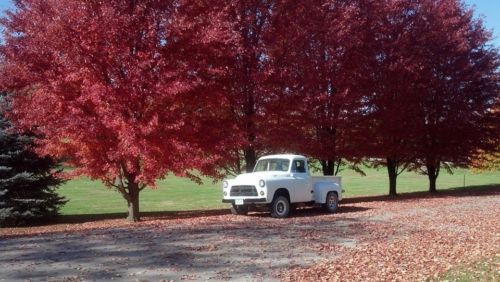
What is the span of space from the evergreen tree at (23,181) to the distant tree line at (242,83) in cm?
138

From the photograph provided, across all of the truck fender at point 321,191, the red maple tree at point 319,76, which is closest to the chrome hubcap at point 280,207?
the truck fender at point 321,191

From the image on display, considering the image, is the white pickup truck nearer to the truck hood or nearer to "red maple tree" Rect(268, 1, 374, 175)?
the truck hood

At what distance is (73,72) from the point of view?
48.8 feet

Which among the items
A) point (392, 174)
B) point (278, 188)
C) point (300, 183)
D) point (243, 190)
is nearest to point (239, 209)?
point (243, 190)

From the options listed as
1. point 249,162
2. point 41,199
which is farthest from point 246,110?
point 41,199

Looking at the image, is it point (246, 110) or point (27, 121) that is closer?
point (27, 121)

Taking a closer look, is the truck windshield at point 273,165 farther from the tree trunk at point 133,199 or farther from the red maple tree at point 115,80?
the tree trunk at point 133,199

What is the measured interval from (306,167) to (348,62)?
575 centimetres

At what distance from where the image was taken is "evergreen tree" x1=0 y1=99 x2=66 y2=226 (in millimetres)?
18891

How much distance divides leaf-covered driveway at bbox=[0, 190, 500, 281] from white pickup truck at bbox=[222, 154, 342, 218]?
0.70m

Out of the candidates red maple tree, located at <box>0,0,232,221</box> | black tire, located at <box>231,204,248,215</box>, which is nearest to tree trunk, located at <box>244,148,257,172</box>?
black tire, located at <box>231,204,248,215</box>

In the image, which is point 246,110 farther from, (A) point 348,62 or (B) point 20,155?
(B) point 20,155

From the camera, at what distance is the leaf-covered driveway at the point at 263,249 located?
27.8 ft

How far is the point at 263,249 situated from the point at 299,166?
696 cm
